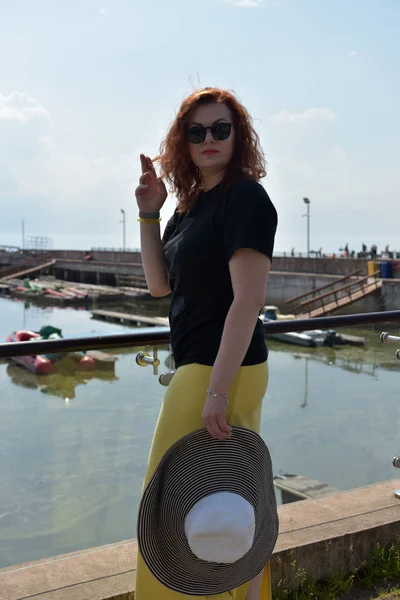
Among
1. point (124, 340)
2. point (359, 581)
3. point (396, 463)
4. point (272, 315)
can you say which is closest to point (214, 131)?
point (124, 340)

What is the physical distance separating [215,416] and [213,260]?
14.2 inches

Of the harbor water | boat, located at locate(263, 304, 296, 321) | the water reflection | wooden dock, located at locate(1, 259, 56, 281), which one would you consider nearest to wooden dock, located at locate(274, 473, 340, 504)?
the harbor water

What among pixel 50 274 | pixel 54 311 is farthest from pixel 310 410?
pixel 50 274

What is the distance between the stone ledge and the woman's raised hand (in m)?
1.16

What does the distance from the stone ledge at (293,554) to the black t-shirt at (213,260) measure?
0.88 meters

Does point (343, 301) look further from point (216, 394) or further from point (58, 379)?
point (216, 394)

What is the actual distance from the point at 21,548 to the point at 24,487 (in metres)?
1.25

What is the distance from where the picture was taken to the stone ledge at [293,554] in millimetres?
2002

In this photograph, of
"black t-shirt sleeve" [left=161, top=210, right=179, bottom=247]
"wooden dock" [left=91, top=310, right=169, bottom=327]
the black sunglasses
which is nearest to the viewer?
the black sunglasses

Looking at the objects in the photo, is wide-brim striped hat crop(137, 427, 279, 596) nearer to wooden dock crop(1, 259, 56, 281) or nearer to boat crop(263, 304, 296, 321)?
boat crop(263, 304, 296, 321)

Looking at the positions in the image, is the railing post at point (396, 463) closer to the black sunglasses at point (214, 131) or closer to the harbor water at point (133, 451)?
the harbor water at point (133, 451)

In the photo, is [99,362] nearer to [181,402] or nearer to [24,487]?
[24,487]

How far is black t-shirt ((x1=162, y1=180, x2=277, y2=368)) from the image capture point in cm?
150

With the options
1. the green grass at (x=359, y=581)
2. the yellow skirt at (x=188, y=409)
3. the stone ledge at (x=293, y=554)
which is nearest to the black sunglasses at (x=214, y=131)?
the yellow skirt at (x=188, y=409)
